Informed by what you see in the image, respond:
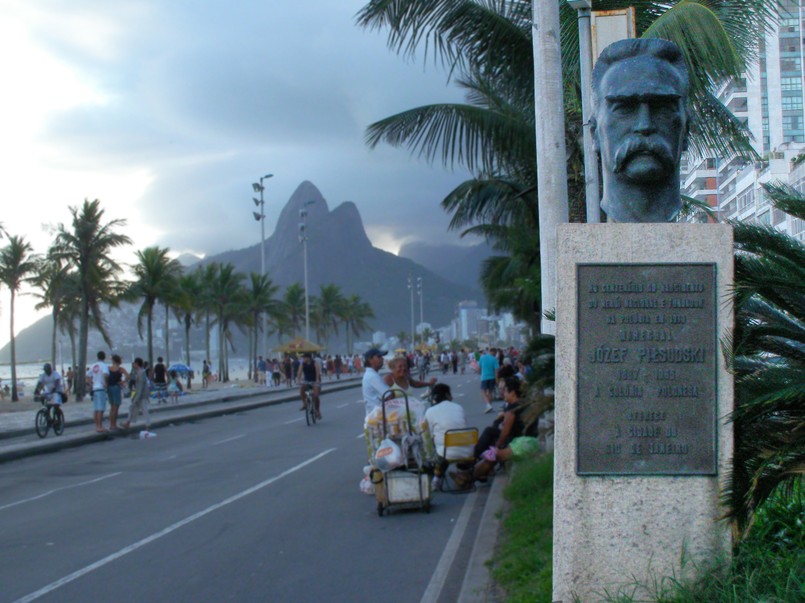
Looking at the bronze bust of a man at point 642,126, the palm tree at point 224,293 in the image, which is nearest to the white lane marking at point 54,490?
the bronze bust of a man at point 642,126

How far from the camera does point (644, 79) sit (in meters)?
4.95

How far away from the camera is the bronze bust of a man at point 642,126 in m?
4.95

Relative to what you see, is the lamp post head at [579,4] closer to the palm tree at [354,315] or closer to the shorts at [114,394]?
the shorts at [114,394]

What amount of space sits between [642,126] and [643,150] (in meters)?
0.13

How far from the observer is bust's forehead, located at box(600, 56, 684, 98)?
4914mm

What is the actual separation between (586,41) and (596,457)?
16.3 ft

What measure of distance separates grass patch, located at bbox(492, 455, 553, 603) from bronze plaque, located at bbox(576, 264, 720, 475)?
1121 millimetres

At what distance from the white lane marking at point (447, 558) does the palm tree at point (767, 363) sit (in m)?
2.74

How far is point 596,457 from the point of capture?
15.5 ft

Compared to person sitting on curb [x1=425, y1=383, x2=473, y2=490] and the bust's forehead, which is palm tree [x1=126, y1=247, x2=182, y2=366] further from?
the bust's forehead

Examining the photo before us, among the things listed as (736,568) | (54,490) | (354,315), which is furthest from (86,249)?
(354,315)

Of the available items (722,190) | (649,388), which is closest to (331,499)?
(649,388)

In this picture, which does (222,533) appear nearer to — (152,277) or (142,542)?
(142,542)

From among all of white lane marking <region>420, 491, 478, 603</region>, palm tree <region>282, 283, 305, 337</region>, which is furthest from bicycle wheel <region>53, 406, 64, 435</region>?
palm tree <region>282, 283, 305, 337</region>
